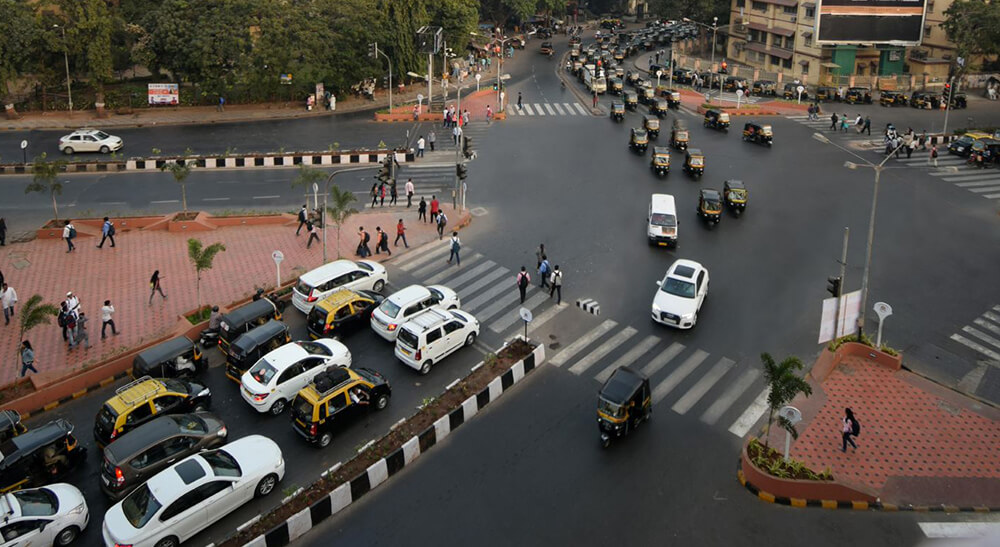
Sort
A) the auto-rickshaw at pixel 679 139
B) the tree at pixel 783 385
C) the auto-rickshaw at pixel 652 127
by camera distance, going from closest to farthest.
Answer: the tree at pixel 783 385 < the auto-rickshaw at pixel 679 139 < the auto-rickshaw at pixel 652 127

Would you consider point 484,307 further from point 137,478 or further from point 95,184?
point 95,184

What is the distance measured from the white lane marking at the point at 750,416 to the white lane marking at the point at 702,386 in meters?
1.39

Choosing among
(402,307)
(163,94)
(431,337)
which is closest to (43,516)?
(431,337)

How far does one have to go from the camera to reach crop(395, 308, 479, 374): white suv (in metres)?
24.6

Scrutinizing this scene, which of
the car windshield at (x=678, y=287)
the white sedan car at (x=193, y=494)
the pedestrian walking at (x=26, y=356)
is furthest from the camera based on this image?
the car windshield at (x=678, y=287)

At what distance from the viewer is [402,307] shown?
87.1ft

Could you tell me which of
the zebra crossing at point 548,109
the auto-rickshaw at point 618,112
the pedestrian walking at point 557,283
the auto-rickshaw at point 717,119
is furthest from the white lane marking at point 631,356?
the zebra crossing at point 548,109

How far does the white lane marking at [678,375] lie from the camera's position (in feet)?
78.0

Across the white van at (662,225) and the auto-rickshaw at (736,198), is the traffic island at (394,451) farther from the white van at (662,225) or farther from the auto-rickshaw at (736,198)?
the auto-rickshaw at (736,198)

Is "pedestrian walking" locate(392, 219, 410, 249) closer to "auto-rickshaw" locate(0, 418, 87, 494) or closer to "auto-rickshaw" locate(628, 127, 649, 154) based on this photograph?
"auto-rickshaw" locate(0, 418, 87, 494)

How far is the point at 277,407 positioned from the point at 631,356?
1148 cm

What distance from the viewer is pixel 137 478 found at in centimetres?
1916

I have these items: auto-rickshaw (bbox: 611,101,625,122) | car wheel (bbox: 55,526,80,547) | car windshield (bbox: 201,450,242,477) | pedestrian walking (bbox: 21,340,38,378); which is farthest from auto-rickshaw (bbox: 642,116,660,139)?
car wheel (bbox: 55,526,80,547)

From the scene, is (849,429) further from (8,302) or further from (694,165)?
(8,302)
